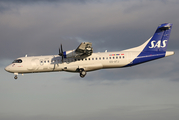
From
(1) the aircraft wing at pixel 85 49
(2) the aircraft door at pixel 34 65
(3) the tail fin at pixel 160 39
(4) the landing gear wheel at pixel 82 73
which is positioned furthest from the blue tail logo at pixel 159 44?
(2) the aircraft door at pixel 34 65

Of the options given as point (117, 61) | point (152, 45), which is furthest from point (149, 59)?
point (117, 61)

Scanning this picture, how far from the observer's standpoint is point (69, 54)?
29.6m

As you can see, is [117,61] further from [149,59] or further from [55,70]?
[55,70]

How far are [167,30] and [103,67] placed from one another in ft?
38.0

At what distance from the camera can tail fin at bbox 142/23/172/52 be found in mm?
32719

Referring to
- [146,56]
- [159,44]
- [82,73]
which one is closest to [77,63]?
[82,73]

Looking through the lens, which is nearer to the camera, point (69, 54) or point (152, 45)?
point (69, 54)

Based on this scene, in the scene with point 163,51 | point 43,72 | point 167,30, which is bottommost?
point 43,72

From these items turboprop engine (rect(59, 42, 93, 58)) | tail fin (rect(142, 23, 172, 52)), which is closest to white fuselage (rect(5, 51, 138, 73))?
turboprop engine (rect(59, 42, 93, 58))

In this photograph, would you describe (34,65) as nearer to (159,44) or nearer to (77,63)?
(77,63)

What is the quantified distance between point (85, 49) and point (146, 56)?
30.6 feet

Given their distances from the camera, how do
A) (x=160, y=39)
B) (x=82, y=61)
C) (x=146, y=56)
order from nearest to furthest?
(x=82, y=61) < (x=146, y=56) < (x=160, y=39)

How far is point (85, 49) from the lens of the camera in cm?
2894

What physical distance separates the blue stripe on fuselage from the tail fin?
2.55ft
